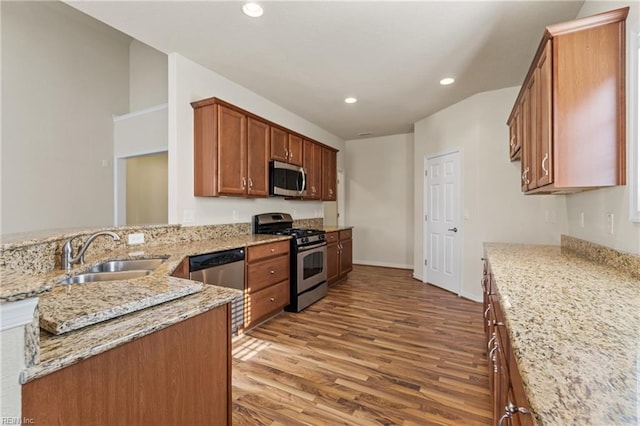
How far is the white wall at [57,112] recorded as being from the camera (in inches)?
140

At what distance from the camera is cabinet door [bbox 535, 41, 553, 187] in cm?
165

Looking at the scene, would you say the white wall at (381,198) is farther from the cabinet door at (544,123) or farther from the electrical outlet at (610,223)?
the electrical outlet at (610,223)

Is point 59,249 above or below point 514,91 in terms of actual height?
below

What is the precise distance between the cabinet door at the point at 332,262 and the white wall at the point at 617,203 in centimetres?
284

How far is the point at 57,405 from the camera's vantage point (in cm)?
70

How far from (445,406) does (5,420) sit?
200cm

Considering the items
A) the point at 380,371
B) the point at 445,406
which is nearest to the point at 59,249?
the point at 380,371

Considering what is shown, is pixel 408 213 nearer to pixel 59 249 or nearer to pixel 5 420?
pixel 59 249

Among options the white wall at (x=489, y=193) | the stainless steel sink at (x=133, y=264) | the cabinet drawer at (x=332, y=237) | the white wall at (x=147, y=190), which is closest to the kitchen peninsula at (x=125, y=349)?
the stainless steel sink at (x=133, y=264)

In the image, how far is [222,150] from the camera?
2.89 meters

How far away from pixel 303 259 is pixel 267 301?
0.69 metres

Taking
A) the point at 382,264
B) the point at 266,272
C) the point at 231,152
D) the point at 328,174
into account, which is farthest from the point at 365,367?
the point at 382,264
